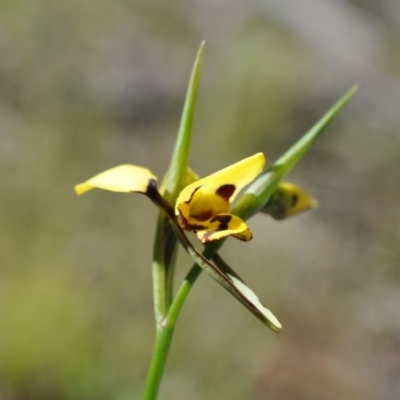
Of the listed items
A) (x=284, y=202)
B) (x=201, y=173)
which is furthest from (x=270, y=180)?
(x=201, y=173)

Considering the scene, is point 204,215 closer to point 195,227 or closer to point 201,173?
point 195,227

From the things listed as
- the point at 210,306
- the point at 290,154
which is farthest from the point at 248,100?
the point at 290,154

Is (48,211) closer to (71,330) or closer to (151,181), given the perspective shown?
(71,330)

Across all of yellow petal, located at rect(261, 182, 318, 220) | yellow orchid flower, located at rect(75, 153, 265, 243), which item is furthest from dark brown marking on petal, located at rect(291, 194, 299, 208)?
yellow orchid flower, located at rect(75, 153, 265, 243)

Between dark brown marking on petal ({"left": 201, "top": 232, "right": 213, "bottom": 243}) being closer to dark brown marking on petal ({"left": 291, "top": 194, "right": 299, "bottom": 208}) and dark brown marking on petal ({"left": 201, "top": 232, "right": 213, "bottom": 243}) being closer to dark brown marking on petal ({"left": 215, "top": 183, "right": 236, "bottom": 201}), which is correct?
dark brown marking on petal ({"left": 215, "top": 183, "right": 236, "bottom": 201})

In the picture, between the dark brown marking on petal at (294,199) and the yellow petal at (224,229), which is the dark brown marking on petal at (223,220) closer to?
the yellow petal at (224,229)

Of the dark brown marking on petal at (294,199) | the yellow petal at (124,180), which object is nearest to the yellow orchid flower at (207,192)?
the yellow petal at (124,180)
